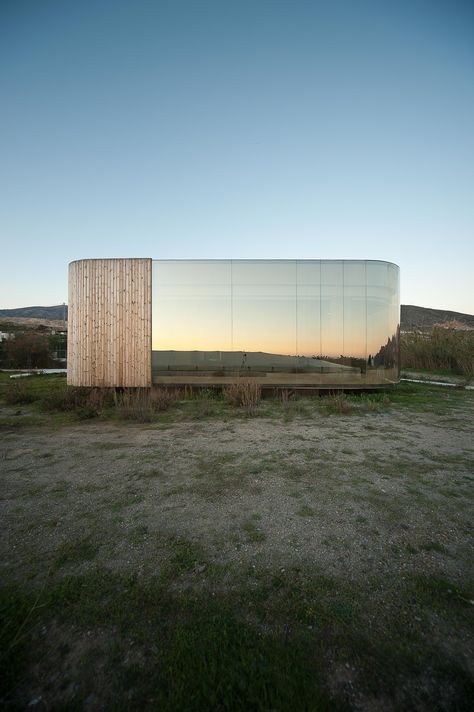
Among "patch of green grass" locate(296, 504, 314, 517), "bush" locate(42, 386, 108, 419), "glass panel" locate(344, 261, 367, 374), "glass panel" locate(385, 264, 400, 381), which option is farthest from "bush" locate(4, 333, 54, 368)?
"patch of green grass" locate(296, 504, 314, 517)

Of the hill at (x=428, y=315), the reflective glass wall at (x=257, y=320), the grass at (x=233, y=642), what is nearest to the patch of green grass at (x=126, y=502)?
the grass at (x=233, y=642)

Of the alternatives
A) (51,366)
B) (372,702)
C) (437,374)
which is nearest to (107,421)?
(372,702)

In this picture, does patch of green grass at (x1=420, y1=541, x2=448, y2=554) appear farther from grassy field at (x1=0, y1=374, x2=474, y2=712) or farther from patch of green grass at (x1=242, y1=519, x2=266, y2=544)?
patch of green grass at (x1=242, y1=519, x2=266, y2=544)

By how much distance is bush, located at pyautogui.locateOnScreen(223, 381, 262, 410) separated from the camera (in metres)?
7.38

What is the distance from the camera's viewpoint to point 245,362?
879cm

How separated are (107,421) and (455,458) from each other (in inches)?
227

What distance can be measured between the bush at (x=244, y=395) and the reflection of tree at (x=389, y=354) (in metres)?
3.77

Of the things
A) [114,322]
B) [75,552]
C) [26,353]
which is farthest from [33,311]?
[75,552]

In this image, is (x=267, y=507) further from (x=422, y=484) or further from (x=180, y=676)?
(x=422, y=484)

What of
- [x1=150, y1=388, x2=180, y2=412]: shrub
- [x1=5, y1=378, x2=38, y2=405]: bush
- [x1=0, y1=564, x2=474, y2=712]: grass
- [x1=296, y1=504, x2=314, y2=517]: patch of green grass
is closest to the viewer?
[x1=0, y1=564, x2=474, y2=712]: grass

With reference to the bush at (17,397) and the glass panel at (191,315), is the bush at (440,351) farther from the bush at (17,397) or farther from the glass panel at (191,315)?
the bush at (17,397)

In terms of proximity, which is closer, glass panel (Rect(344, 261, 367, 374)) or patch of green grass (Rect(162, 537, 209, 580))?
patch of green grass (Rect(162, 537, 209, 580))

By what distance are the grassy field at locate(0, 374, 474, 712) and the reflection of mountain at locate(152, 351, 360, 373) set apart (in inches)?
180

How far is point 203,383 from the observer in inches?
348
